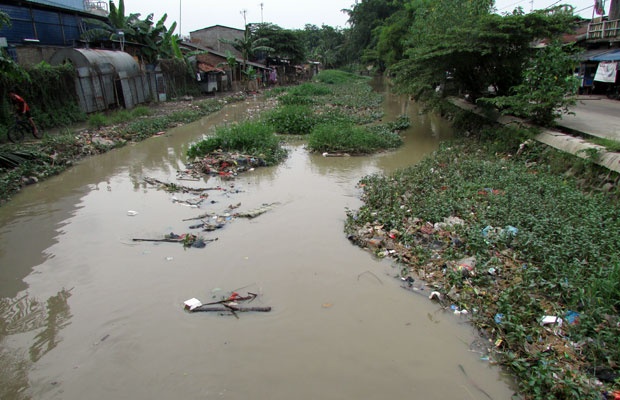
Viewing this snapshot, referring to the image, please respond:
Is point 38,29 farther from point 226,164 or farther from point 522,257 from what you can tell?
point 522,257

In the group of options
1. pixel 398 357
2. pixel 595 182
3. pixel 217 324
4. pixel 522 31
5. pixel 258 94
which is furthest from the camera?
pixel 258 94

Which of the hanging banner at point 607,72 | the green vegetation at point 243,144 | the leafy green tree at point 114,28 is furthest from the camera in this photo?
the leafy green tree at point 114,28

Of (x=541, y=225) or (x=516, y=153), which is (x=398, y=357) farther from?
(x=516, y=153)

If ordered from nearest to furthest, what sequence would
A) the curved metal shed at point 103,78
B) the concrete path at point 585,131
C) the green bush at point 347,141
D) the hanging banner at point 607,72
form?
the concrete path at point 585,131 < the green bush at point 347,141 < the curved metal shed at point 103,78 < the hanging banner at point 607,72

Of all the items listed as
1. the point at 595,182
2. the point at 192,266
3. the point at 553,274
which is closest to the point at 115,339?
the point at 192,266

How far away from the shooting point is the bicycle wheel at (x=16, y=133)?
33.9 ft

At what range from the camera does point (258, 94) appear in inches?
1128

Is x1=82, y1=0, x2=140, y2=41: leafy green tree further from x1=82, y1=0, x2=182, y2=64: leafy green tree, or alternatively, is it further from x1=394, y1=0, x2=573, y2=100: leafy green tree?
x1=394, y1=0, x2=573, y2=100: leafy green tree

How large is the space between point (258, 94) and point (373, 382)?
89.1 ft

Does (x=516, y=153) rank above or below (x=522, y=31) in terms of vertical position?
below

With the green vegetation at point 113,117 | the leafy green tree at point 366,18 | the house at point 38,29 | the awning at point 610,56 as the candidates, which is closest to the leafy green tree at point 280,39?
the leafy green tree at point 366,18

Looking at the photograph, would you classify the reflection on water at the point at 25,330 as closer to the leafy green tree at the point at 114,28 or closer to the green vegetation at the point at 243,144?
the green vegetation at the point at 243,144

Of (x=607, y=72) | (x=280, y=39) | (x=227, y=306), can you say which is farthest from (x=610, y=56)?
(x=280, y=39)

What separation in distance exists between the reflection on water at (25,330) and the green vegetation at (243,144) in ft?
→ 20.2
